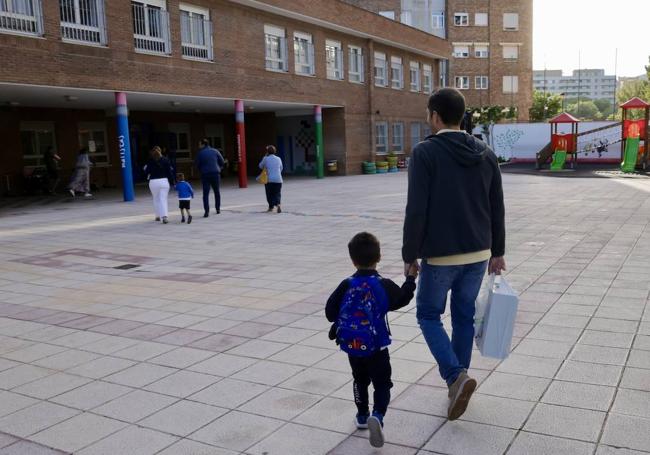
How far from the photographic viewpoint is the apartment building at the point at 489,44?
5622 centimetres

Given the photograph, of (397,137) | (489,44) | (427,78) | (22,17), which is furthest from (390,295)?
(489,44)

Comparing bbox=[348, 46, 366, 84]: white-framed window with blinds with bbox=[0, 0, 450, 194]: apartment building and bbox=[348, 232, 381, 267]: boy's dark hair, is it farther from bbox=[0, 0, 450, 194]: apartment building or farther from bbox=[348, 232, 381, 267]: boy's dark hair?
bbox=[348, 232, 381, 267]: boy's dark hair

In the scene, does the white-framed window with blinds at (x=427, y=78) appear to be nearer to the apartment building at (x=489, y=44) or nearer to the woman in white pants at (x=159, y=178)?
the apartment building at (x=489, y=44)

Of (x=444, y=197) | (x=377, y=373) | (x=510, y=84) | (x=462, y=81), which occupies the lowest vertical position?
(x=377, y=373)

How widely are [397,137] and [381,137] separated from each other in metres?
1.96

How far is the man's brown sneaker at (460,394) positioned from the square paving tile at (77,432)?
1.94 m

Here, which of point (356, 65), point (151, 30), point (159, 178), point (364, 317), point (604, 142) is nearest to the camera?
point (364, 317)

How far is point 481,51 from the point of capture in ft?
186

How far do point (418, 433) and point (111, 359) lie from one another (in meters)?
2.69

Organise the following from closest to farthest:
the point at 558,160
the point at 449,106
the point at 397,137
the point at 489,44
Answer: the point at 449,106 → the point at 558,160 → the point at 397,137 → the point at 489,44

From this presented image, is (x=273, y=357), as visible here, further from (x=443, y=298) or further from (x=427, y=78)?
(x=427, y=78)

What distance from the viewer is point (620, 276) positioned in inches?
289

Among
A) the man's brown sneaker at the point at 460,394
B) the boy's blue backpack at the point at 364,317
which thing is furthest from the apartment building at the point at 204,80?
the man's brown sneaker at the point at 460,394

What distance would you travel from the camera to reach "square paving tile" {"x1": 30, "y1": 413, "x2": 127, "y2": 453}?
354 cm
